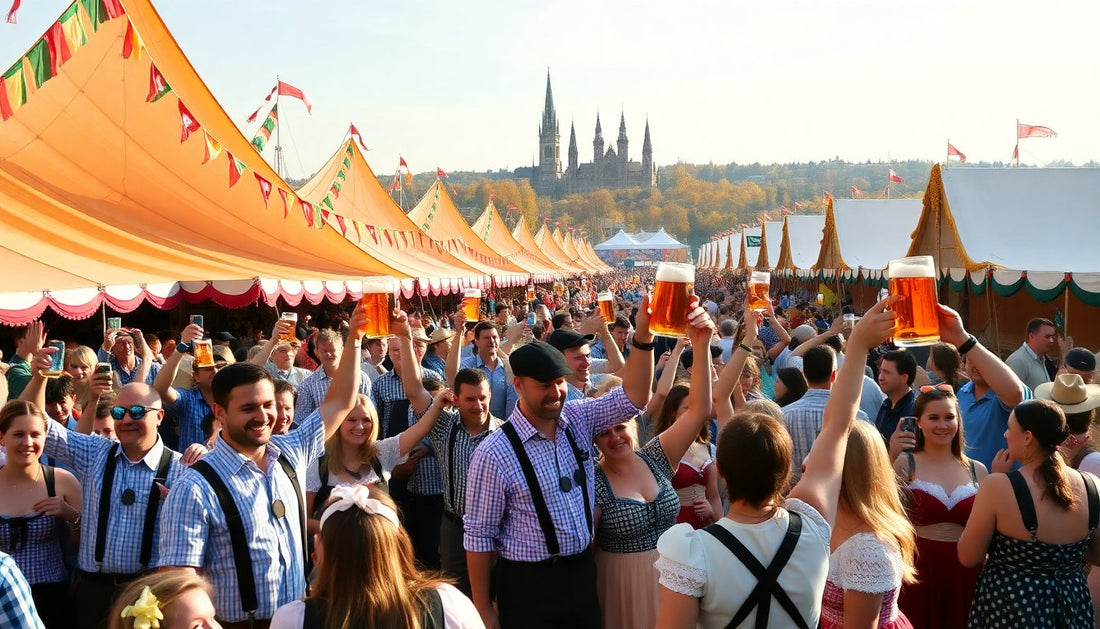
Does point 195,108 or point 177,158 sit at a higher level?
point 195,108

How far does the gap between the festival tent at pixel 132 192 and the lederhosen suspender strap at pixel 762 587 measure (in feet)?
21.3

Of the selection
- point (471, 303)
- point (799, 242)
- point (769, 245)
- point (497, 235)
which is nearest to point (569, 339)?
point (471, 303)

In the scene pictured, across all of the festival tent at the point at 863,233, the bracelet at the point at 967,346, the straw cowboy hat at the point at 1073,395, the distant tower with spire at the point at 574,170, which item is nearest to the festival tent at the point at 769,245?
the festival tent at the point at 863,233

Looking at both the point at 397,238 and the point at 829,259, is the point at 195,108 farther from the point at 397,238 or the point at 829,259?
the point at 829,259

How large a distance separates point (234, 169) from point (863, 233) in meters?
13.8

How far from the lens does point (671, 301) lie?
2986 millimetres

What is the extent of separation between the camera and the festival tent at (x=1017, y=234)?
11477 mm

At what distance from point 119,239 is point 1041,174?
12.9 meters

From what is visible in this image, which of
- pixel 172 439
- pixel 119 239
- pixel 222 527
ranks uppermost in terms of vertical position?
pixel 119 239

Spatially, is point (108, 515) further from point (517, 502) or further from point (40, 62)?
point (40, 62)

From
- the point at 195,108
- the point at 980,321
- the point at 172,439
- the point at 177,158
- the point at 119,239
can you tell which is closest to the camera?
the point at 172,439

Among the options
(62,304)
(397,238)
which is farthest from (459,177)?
(62,304)

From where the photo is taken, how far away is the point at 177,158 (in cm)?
1216

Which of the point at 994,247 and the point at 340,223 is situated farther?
the point at 340,223
